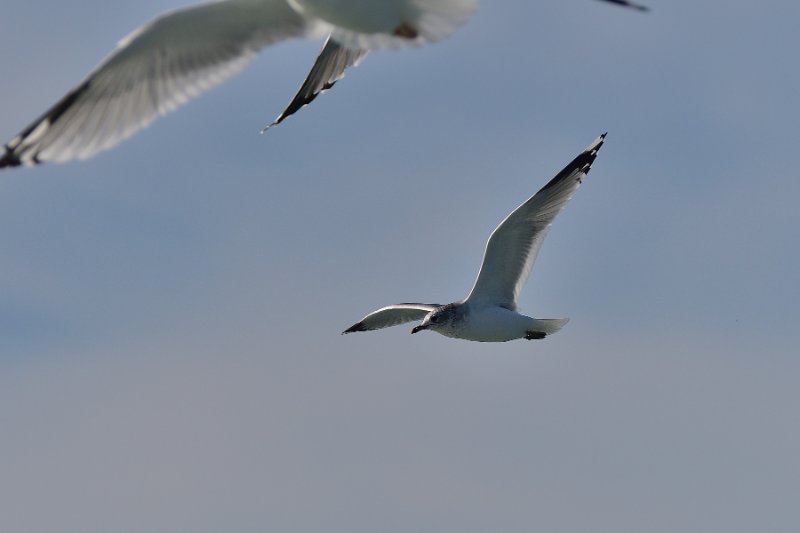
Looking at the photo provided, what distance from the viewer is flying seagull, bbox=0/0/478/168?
7676mm

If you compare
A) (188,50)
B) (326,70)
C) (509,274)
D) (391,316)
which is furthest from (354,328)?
(188,50)

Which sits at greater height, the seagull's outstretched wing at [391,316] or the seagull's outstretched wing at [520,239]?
the seagull's outstretched wing at [520,239]

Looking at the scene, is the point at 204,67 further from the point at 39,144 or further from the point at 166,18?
the point at 39,144

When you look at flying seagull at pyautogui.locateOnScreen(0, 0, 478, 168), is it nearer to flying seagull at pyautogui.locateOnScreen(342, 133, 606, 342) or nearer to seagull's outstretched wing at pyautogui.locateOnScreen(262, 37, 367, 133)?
seagull's outstretched wing at pyautogui.locateOnScreen(262, 37, 367, 133)

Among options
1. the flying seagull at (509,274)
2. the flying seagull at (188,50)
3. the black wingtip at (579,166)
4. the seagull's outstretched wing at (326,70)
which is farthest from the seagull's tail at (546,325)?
the flying seagull at (188,50)

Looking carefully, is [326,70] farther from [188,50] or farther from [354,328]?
[354,328]

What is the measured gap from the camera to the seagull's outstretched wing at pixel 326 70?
10.0 meters

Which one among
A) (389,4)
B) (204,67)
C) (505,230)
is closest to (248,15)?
(204,67)

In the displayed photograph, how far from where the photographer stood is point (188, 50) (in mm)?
8125

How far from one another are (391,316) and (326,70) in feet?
13.3

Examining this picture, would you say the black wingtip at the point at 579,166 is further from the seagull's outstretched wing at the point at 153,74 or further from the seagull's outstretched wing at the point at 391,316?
the seagull's outstretched wing at the point at 153,74

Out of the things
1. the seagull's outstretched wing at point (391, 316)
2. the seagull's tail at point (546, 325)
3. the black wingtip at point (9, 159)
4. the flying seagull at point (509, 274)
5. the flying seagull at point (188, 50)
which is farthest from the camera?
the seagull's outstretched wing at point (391, 316)

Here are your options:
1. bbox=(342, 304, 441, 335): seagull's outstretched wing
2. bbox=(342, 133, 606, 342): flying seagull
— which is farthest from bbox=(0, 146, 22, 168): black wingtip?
bbox=(342, 304, 441, 335): seagull's outstretched wing

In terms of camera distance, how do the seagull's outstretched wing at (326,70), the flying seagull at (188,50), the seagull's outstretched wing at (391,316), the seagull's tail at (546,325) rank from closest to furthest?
1. the flying seagull at (188,50)
2. the seagull's outstretched wing at (326,70)
3. the seagull's tail at (546,325)
4. the seagull's outstretched wing at (391,316)
